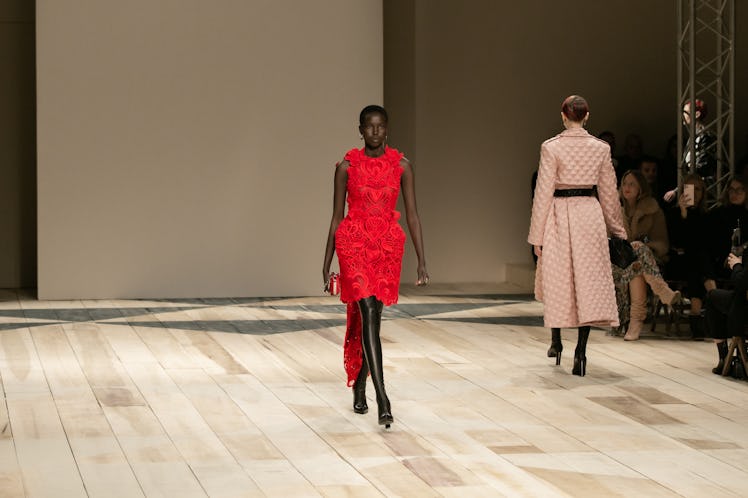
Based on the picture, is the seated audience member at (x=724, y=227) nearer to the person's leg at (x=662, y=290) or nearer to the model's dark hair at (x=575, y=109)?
the person's leg at (x=662, y=290)

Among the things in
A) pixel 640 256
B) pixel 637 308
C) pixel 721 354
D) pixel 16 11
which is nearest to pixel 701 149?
pixel 640 256

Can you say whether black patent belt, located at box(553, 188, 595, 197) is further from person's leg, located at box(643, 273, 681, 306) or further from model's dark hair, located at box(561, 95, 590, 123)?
person's leg, located at box(643, 273, 681, 306)

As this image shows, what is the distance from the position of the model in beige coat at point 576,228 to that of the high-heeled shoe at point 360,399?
1457 mm

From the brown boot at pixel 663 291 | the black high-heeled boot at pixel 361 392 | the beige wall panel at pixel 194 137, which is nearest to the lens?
the black high-heeled boot at pixel 361 392

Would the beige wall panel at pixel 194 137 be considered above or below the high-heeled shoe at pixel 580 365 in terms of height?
above

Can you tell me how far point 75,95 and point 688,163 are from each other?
4584 mm

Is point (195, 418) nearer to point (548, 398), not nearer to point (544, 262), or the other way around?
point (548, 398)

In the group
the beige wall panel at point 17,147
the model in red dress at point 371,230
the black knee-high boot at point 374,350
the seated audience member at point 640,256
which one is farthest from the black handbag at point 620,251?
the beige wall panel at point 17,147

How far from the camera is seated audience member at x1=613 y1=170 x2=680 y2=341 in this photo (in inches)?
310

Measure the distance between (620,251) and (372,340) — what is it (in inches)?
79.9

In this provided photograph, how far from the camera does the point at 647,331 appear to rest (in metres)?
8.31

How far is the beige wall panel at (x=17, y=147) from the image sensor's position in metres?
10.6

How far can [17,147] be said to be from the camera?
420 inches

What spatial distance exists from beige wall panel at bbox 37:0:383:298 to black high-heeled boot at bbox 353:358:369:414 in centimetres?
474
